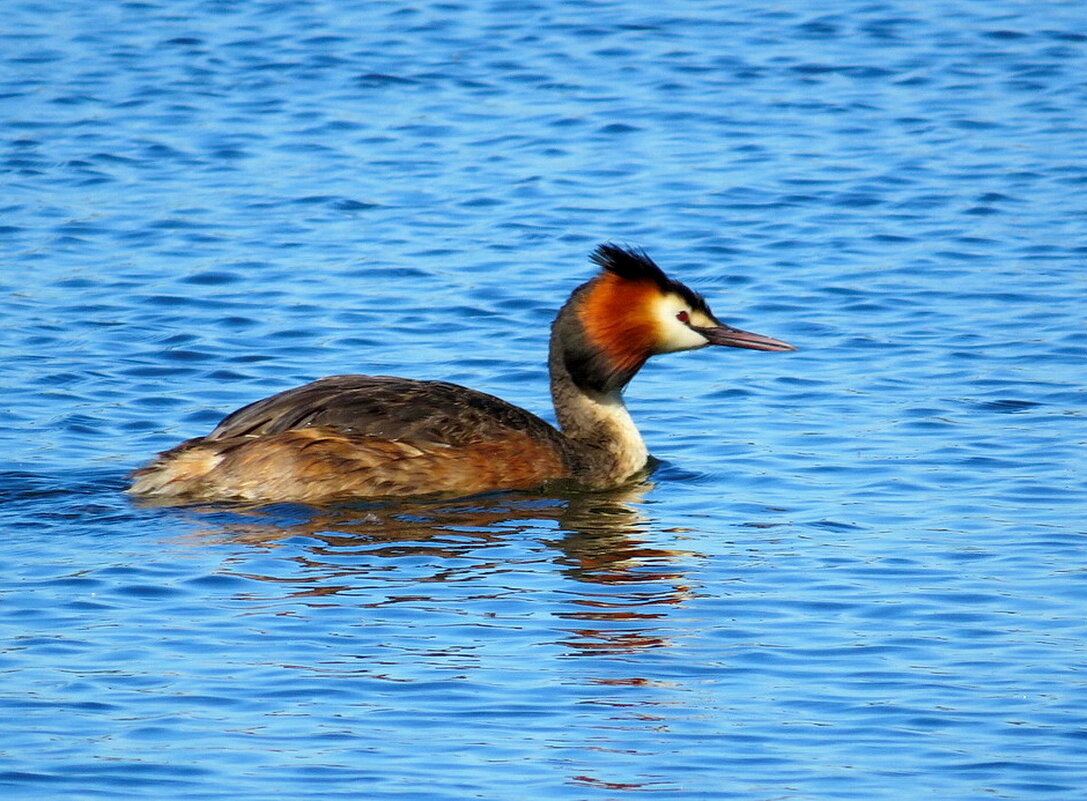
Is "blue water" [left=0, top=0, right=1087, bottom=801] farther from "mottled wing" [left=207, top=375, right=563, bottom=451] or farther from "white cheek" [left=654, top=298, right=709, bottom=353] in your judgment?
"white cheek" [left=654, top=298, right=709, bottom=353]

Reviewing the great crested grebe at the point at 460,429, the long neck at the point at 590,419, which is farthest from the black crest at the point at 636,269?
Result: the long neck at the point at 590,419

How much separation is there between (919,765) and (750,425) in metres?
4.36

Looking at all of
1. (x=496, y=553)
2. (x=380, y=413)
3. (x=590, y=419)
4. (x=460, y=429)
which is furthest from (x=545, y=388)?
(x=496, y=553)

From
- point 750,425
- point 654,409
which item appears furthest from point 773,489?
point 654,409

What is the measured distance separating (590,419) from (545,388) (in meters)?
1.24

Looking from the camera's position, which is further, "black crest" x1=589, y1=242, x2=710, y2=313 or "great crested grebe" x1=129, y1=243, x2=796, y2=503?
"black crest" x1=589, y1=242, x2=710, y2=313

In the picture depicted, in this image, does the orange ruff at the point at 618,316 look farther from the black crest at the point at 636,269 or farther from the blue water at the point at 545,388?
the blue water at the point at 545,388

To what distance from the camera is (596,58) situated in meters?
18.9

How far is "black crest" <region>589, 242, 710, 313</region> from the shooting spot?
32.9 feet

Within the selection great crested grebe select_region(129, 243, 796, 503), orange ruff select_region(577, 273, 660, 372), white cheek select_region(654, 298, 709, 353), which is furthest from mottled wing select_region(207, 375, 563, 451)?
white cheek select_region(654, 298, 709, 353)

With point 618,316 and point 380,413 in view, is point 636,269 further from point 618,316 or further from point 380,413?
point 380,413

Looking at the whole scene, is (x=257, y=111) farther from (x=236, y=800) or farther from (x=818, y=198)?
(x=236, y=800)

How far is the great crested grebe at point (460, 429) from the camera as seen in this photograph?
9242mm

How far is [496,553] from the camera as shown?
8.58 meters
